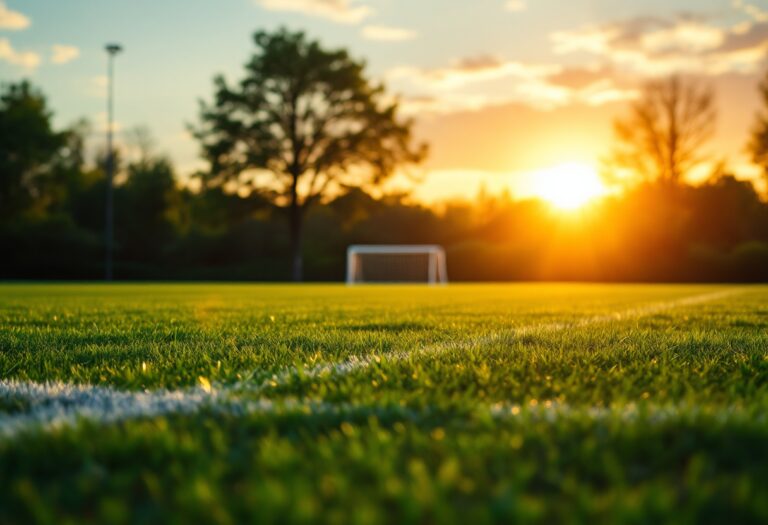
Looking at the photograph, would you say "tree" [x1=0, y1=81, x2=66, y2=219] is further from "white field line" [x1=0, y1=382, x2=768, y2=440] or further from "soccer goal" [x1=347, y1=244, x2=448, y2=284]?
"white field line" [x1=0, y1=382, x2=768, y2=440]

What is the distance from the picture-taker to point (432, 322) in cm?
550

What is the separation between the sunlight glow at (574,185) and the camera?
37656 mm

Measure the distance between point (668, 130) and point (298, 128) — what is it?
1846 cm

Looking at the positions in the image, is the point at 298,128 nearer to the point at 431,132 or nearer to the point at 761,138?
the point at 431,132

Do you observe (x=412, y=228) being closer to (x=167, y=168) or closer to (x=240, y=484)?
(x=167, y=168)

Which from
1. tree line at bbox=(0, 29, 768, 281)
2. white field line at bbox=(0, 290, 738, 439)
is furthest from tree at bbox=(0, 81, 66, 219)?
white field line at bbox=(0, 290, 738, 439)

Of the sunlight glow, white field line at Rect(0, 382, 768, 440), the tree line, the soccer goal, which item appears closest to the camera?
white field line at Rect(0, 382, 768, 440)

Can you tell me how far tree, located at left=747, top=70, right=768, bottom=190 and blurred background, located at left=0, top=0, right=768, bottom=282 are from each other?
0.34ft

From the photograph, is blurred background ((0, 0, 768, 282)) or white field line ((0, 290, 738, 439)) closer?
white field line ((0, 290, 738, 439))

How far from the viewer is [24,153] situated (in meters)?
38.5

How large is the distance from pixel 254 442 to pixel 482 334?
298 centimetres

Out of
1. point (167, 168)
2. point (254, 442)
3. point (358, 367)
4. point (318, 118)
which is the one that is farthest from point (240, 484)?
point (167, 168)

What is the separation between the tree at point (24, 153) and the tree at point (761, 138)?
123 feet

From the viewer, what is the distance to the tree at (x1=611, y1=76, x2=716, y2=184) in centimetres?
3472
